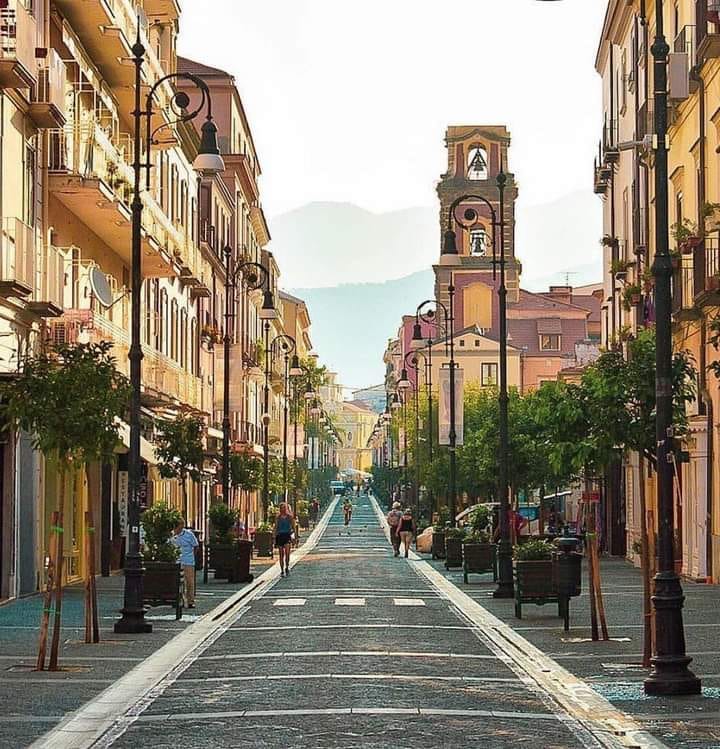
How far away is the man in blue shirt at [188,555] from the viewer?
29328 millimetres

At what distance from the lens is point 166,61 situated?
182 feet

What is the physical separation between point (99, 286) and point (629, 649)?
65.0 ft

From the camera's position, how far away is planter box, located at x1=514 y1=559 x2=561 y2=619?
25.4m

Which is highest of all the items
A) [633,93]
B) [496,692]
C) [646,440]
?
[633,93]

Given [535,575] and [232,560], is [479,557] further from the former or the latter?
[535,575]

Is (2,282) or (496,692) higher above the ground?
(2,282)

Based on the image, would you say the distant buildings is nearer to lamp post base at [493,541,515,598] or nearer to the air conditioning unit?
lamp post base at [493,541,515,598]

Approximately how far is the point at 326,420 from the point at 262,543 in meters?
117

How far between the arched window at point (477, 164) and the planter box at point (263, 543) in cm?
5851

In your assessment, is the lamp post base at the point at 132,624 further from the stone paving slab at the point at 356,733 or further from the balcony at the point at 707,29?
the balcony at the point at 707,29

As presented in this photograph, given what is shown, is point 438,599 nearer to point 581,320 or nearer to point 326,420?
point 581,320

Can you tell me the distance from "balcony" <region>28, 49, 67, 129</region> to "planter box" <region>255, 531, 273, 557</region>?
2610cm

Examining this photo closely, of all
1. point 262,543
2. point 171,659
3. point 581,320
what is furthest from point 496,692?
point 581,320

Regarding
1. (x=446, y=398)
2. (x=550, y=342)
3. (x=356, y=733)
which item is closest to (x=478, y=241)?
(x=550, y=342)
